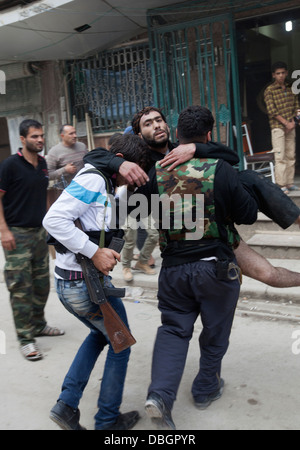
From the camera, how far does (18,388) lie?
3338 millimetres

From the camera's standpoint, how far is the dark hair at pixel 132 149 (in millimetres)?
2559

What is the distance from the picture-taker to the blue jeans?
2.56m

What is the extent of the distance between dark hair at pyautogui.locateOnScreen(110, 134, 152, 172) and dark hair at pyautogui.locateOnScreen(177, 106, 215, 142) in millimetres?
256

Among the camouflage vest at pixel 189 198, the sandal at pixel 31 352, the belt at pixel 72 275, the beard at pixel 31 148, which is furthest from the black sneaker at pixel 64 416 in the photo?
the beard at pixel 31 148

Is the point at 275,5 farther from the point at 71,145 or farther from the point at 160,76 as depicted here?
the point at 71,145

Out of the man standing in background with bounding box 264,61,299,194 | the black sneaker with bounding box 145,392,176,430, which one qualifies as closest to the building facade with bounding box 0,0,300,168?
the man standing in background with bounding box 264,61,299,194

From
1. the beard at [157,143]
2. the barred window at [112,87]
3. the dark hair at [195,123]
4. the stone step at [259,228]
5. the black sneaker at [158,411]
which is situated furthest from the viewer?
the barred window at [112,87]

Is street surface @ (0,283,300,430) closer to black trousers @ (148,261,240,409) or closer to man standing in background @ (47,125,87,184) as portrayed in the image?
black trousers @ (148,261,240,409)

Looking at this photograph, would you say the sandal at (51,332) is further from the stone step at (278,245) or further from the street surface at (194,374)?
the stone step at (278,245)

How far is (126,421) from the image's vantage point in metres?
2.71

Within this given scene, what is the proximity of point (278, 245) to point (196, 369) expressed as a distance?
2.59m

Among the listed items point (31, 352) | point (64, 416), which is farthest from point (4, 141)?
point (64, 416)
